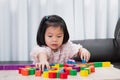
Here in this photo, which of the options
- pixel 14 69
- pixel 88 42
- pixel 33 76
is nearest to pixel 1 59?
pixel 88 42

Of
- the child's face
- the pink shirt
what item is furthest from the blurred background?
the child's face

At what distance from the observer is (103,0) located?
9.73ft

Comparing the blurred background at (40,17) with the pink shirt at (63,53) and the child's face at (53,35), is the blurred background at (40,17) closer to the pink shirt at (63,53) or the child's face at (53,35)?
the pink shirt at (63,53)

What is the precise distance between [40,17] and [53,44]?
136 centimetres

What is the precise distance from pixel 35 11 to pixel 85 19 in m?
0.55

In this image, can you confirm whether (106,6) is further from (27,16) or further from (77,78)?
(77,78)

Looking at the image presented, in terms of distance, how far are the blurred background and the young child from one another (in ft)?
3.92

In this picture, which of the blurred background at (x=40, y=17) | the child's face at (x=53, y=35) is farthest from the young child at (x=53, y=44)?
the blurred background at (x=40, y=17)

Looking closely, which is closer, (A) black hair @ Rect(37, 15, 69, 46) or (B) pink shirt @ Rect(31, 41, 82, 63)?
(A) black hair @ Rect(37, 15, 69, 46)

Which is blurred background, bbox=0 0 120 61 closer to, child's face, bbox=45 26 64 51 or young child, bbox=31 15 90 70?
young child, bbox=31 15 90 70

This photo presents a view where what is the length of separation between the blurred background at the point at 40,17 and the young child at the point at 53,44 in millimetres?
1194

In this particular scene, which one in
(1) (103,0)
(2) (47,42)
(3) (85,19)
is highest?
(1) (103,0)

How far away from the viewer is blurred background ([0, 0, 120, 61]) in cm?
287

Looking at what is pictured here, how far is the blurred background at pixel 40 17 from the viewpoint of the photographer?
Answer: 9.41 ft
